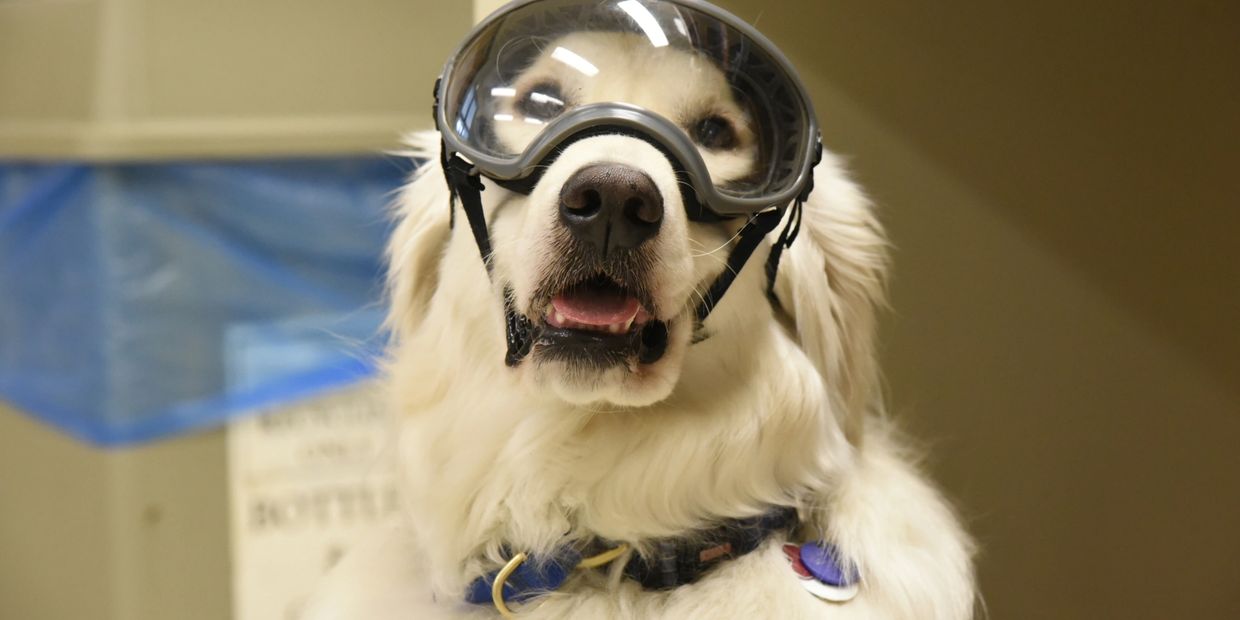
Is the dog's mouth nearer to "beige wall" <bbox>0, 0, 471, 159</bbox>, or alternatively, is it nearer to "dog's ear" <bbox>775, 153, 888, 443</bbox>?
"dog's ear" <bbox>775, 153, 888, 443</bbox>

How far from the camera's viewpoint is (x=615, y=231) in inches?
32.7

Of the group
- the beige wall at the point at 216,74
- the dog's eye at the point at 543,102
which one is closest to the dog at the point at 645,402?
the dog's eye at the point at 543,102

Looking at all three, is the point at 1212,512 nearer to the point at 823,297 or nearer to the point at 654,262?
the point at 823,297

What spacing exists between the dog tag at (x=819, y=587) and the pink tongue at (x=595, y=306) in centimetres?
32

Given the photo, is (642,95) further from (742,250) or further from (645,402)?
(645,402)

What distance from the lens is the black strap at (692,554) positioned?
0.95m

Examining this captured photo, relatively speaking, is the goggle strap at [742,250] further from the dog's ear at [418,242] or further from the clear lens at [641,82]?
the dog's ear at [418,242]

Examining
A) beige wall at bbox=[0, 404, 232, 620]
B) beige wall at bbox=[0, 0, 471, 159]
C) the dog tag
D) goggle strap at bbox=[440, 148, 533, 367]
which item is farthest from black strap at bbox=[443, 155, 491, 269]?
beige wall at bbox=[0, 404, 232, 620]

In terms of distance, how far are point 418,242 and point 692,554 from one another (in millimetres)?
481

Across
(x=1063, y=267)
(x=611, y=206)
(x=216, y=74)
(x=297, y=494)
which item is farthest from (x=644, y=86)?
(x=297, y=494)

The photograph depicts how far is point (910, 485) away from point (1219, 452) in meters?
0.52

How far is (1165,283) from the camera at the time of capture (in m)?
1.30

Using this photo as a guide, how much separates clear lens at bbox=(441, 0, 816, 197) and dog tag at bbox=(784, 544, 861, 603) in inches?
14.8

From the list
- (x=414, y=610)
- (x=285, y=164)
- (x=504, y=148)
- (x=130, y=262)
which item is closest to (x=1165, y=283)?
(x=504, y=148)
